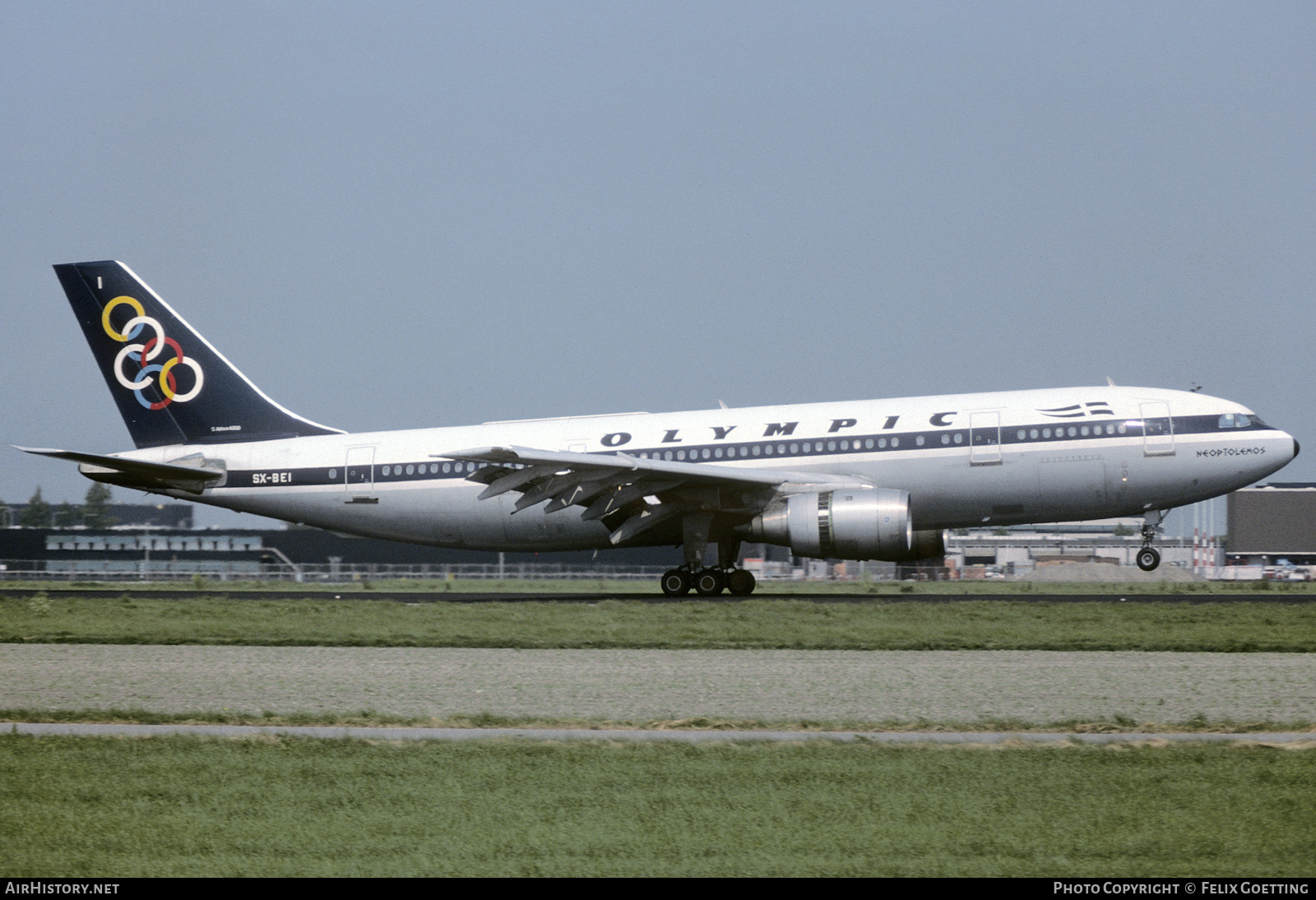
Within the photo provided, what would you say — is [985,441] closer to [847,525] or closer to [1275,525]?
[847,525]

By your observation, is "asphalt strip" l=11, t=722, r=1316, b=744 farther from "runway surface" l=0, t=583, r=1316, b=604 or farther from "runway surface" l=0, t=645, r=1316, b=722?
"runway surface" l=0, t=583, r=1316, b=604

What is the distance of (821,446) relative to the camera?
26.4 metres

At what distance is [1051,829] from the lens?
684 cm

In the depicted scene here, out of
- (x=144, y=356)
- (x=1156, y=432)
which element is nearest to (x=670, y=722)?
(x=1156, y=432)

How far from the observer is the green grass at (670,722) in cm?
1012

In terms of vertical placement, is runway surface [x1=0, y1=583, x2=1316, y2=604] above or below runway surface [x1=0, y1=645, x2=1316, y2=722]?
above

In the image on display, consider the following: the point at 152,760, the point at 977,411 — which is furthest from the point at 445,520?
the point at 152,760

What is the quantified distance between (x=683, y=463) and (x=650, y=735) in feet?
56.3

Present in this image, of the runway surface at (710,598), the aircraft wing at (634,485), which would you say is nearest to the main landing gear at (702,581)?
the runway surface at (710,598)

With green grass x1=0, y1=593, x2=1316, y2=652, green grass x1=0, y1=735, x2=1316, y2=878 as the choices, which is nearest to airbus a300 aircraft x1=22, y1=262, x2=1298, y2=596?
green grass x1=0, y1=593, x2=1316, y2=652

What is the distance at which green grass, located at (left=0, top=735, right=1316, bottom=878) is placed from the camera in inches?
247

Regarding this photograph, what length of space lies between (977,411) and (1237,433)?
5.07 m

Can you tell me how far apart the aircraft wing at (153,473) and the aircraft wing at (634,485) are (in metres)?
7.31
